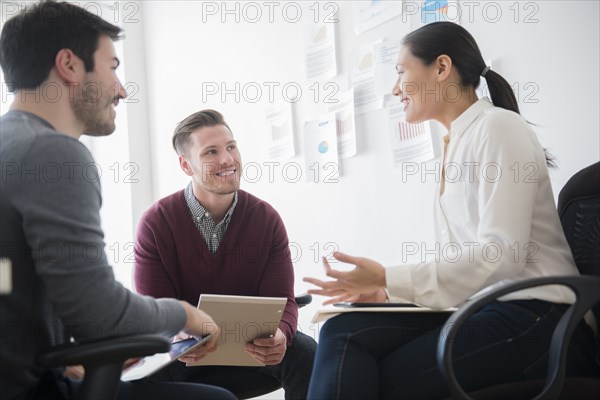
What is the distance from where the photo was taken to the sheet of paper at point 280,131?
9.04 feet

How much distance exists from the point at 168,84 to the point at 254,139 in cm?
74

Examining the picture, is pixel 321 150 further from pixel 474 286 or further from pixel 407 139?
pixel 474 286

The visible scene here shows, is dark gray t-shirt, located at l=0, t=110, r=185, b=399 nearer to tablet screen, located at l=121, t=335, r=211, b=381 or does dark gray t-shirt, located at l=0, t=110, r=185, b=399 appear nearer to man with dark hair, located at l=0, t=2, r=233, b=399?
man with dark hair, located at l=0, t=2, r=233, b=399

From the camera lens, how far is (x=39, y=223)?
104cm

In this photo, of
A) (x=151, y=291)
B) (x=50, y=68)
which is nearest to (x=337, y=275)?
(x=50, y=68)

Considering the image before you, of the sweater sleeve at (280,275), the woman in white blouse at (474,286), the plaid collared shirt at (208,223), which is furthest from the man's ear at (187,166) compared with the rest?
the woman in white blouse at (474,286)

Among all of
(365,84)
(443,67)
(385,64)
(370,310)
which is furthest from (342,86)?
(370,310)

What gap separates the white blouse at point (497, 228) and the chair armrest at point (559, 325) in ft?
0.36

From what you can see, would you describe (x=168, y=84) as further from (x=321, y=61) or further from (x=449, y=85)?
(x=449, y=85)

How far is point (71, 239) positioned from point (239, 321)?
693mm

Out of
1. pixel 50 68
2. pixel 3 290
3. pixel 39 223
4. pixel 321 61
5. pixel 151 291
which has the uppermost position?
pixel 321 61

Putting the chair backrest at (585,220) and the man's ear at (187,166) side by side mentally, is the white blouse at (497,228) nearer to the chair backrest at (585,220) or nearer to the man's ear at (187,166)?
the chair backrest at (585,220)

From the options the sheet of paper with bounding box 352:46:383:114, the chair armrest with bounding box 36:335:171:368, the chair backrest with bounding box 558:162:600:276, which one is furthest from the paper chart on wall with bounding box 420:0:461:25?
the chair armrest with bounding box 36:335:171:368

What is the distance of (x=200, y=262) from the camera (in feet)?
6.75
